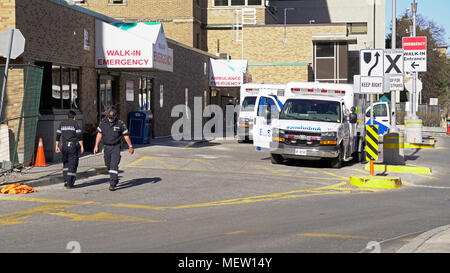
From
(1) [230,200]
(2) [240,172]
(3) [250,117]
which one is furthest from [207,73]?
(1) [230,200]

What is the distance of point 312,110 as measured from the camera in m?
20.4

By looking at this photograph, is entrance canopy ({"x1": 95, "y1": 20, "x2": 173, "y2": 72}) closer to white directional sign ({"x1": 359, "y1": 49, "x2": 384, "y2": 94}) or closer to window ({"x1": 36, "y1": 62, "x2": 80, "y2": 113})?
window ({"x1": 36, "y1": 62, "x2": 80, "y2": 113})

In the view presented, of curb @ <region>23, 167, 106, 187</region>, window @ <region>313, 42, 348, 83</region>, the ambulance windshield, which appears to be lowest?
curb @ <region>23, 167, 106, 187</region>

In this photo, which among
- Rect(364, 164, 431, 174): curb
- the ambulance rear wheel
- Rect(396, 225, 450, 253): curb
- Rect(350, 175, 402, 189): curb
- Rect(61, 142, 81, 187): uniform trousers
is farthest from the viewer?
the ambulance rear wheel

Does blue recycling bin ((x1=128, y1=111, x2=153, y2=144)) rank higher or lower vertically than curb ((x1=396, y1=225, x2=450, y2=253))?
higher

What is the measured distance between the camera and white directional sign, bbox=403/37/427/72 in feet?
88.3

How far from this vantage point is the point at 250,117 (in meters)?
29.4

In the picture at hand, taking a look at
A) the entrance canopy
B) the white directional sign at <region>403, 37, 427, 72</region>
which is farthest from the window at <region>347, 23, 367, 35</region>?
the entrance canopy

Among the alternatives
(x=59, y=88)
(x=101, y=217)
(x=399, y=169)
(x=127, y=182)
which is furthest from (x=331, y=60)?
(x=101, y=217)

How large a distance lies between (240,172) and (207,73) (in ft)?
75.2

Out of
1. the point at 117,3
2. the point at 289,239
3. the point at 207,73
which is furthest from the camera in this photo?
the point at 117,3

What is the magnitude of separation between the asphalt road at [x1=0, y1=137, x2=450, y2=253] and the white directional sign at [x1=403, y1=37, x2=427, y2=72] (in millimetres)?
8642

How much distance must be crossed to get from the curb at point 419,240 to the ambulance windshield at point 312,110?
10342 millimetres
